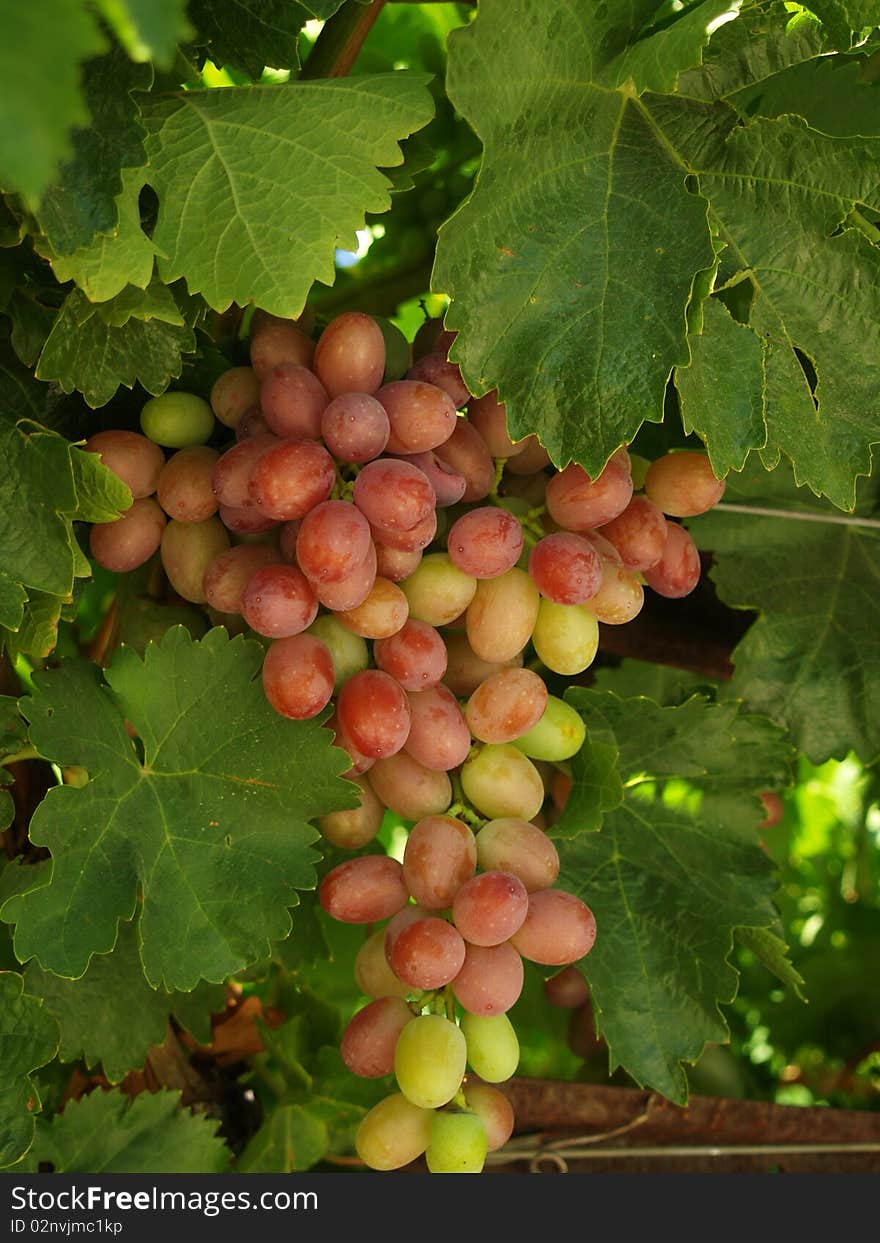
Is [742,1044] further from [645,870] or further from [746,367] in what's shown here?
[746,367]

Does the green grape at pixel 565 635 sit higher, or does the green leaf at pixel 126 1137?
the green grape at pixel 565 635

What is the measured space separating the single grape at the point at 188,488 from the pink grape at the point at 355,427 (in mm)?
84

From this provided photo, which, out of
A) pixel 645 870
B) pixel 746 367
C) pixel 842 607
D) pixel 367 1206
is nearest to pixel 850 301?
pixel 746 367

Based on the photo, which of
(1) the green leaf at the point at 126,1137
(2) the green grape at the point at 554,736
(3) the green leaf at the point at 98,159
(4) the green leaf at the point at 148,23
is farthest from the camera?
(1) the green leaf at the point at 126,1137

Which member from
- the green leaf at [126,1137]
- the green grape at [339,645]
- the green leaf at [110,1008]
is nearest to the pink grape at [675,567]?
the green grape at [339,645]

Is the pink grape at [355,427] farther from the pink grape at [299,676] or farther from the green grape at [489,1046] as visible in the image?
the green grape at [489,1046]

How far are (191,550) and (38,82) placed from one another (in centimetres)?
42

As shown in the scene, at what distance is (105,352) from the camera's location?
0.70 meters

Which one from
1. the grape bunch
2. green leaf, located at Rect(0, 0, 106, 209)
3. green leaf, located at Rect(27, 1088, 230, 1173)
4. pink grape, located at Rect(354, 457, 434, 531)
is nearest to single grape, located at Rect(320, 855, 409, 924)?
the grape bunch

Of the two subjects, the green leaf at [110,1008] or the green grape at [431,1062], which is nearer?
the green grape at [431,1062]

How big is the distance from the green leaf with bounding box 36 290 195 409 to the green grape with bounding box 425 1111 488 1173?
46cm

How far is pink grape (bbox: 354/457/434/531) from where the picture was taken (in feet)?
2.22

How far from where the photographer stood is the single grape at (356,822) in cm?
78

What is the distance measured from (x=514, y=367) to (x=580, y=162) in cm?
13
